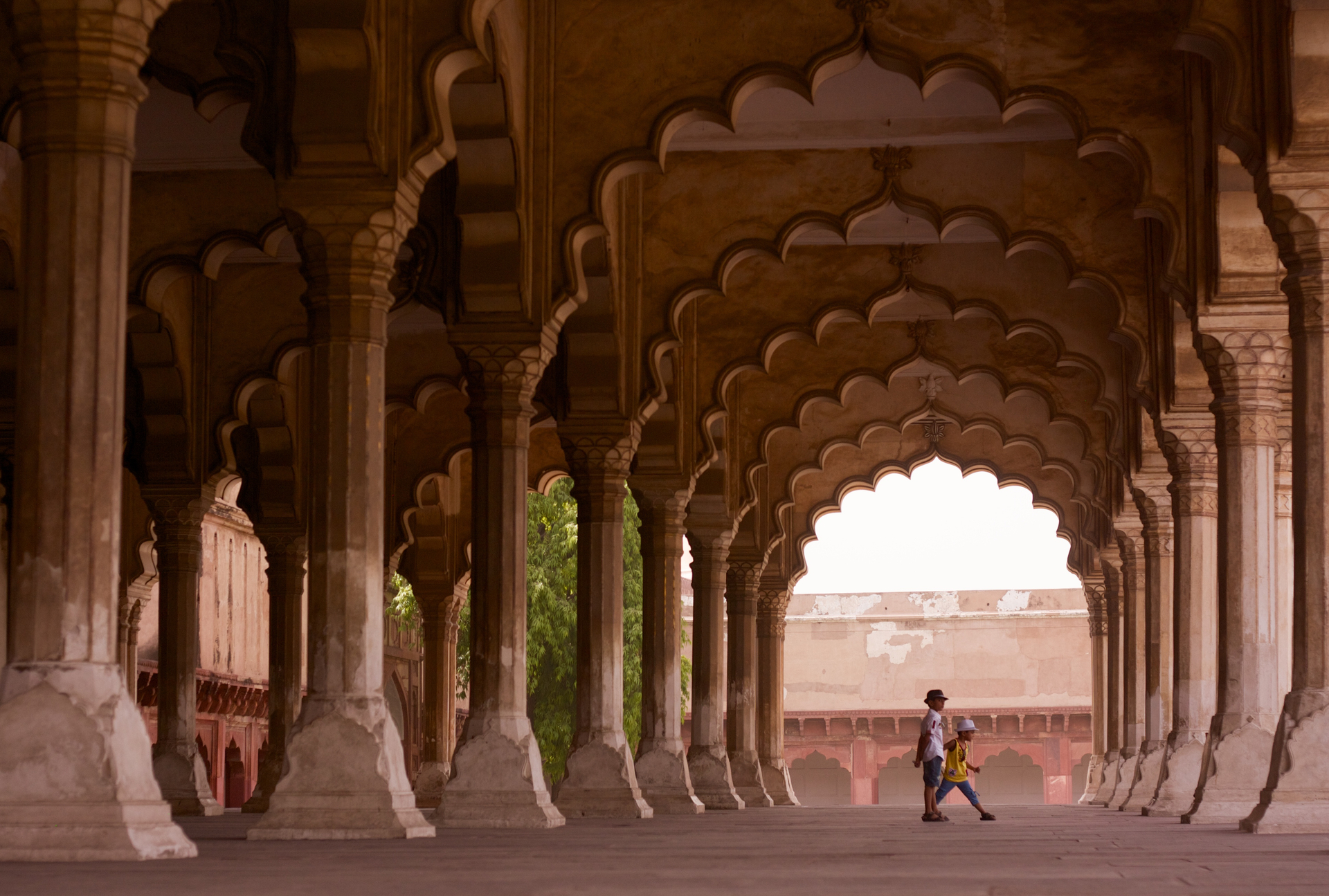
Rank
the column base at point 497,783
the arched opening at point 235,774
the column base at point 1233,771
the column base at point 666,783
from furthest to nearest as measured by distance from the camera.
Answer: the arched opening at point 235,774 → the column base at point 666,783 → the column base at point 1233,771 → the column base at point 497,783

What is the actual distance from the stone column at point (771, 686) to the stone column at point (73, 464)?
76.0 ft

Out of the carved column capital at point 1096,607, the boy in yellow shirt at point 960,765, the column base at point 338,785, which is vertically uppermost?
the carved column capital at point 1096,607

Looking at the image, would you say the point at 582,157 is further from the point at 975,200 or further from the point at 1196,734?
the point at 1196,734

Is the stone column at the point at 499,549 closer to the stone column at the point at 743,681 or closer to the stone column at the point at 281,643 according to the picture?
the stone column at the point at 281,643

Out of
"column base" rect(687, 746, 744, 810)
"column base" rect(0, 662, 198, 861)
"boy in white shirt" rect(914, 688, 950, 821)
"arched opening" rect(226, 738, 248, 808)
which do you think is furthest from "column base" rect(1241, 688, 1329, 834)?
"arched opening" rect(226, 738, 248, 808)

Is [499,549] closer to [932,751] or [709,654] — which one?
[932,751]

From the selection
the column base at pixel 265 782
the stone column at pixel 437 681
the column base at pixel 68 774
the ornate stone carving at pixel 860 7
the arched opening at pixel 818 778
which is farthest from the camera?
the arched opening at pixel 818 778

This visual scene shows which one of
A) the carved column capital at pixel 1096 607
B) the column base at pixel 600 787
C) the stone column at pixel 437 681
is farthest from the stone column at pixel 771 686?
the column base at pixel 600 787

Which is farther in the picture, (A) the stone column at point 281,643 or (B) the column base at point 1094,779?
(B) the column base at point 1094,779

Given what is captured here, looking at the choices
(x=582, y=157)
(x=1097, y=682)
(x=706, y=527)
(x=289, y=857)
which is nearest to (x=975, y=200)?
(x=582, y=157)

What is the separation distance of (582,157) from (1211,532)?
22.8 feet

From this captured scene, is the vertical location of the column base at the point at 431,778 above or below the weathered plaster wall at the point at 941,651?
below

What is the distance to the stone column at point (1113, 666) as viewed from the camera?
Result: 26.0 metres

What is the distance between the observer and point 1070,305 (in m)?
20.2
